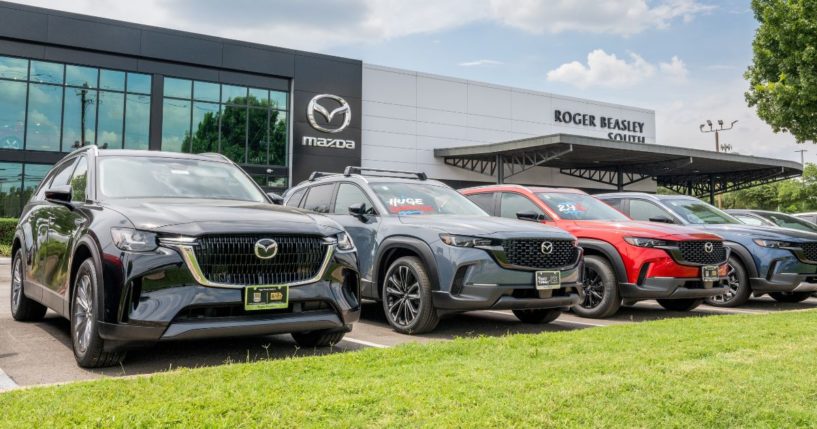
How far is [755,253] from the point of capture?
10.0m

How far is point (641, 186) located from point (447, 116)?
1760 cm

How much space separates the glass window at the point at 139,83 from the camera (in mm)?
26906

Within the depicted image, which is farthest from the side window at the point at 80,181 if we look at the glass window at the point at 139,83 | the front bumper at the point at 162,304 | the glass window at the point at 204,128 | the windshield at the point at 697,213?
the glass window at the point at 204,128

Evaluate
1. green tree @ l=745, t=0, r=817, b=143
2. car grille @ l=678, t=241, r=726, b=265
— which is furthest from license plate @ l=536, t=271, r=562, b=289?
green tree @ l=745, t=0, r=817, b=143

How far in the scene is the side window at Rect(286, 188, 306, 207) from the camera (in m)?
9.17

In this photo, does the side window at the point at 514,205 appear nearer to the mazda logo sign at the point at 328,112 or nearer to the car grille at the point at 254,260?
the car grille at the point at 254,260

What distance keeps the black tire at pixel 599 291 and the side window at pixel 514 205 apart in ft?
3.73

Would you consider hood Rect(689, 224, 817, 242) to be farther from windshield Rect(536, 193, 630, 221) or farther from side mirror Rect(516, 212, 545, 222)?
side mirror Rect(516, 212, 545, 222)

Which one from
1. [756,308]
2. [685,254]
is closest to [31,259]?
[685,254]

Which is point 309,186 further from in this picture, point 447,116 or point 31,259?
point 447,116

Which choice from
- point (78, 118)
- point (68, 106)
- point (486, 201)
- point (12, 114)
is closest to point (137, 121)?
point (78, 118)

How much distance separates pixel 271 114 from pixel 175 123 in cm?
436

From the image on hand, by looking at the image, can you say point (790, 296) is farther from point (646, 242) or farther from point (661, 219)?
point (646, 242)

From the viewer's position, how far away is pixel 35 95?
25391 millimetres
